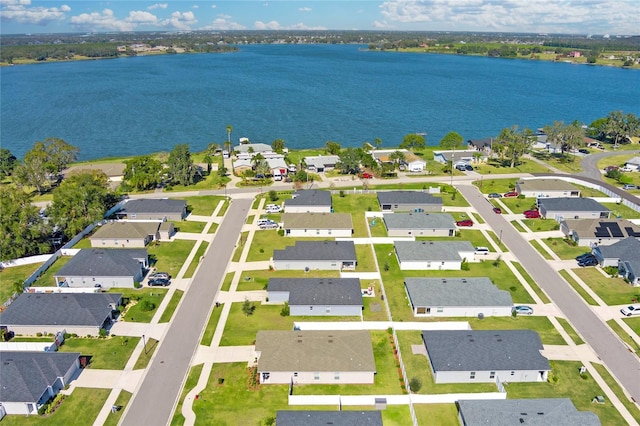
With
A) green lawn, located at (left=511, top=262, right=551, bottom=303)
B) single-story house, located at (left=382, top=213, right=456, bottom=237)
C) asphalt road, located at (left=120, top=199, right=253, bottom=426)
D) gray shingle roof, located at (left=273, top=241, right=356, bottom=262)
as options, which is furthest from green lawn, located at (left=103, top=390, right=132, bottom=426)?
green lawn, located at (left=511, top=262, right=551, bottom=303)

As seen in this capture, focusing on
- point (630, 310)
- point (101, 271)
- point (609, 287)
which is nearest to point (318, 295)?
point (101, 271)

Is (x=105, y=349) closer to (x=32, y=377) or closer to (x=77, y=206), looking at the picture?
(x=32, y=377)

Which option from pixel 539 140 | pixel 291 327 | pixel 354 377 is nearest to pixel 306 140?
pixel 539 140

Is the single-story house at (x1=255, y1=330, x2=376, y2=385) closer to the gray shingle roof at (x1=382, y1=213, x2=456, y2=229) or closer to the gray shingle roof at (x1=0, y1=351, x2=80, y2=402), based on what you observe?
the gray shingle roof at (x1=0, y1=351, x2=80, y2=402)

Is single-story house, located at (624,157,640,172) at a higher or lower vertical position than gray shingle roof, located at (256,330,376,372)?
higher

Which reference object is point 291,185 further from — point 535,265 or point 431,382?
point 431,382

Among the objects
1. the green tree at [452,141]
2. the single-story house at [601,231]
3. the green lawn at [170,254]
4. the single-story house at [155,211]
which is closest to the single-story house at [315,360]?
the green lawn at [170,254]
